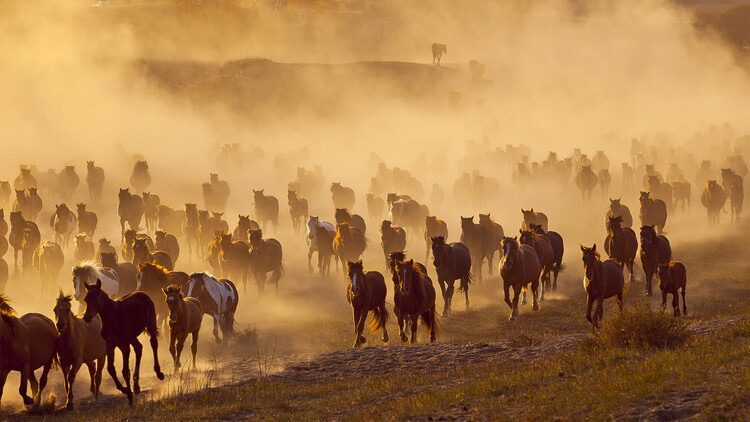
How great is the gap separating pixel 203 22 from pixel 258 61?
40743 mm

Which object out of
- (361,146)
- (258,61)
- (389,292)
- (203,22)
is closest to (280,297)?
(389,292)

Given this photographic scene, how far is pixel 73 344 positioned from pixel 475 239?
19.3 meters

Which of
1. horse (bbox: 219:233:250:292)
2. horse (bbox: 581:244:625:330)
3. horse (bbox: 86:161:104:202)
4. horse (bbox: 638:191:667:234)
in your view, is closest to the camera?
horse (bbox: 581:244:625:330)

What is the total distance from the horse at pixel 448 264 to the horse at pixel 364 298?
3678mm

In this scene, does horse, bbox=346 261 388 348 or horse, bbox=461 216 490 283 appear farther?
horse, bbox=461 216 490 283

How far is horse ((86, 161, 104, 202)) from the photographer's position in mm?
51469

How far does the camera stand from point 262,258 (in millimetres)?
31203

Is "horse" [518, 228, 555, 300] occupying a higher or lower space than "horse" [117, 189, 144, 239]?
lower

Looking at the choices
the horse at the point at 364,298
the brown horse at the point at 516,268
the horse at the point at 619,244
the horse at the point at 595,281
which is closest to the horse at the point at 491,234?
the horse at the point at 619,244

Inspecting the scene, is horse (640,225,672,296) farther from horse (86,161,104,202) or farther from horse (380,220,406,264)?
horse (86,161,104,202)

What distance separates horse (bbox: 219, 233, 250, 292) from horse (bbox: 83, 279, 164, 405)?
15.0 metres

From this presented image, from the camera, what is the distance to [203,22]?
125562 millimetres

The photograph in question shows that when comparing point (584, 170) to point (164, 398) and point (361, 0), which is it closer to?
point (164, 398)

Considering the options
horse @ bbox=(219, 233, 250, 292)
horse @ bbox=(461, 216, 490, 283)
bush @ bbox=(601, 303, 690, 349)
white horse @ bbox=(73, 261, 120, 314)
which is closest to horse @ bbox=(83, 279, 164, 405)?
white horse @ bbox=(73, 261, 120, 314)
